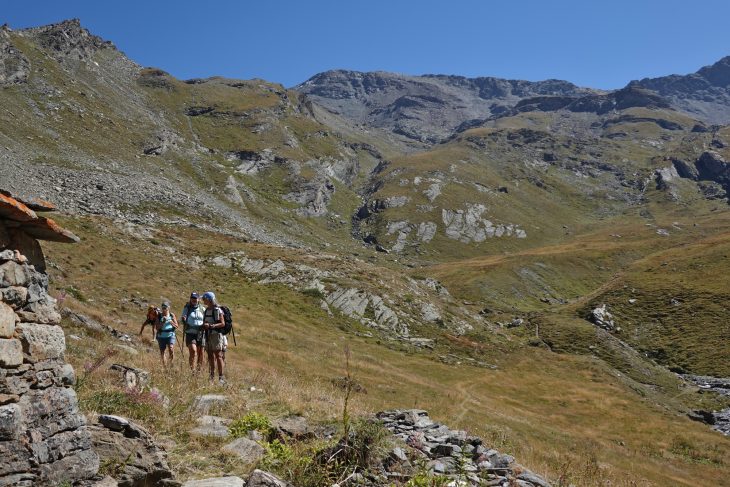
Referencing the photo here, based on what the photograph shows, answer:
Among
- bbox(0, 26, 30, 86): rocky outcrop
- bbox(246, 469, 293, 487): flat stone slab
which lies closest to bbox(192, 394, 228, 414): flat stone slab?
bbox(246, 469, 293, 487): flat stone slab

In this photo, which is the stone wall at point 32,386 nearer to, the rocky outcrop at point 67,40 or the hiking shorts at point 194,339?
the hiking shorts at point 194,339

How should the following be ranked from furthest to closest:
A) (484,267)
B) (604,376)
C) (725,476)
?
(484,267) → (604,376) → (725,476)

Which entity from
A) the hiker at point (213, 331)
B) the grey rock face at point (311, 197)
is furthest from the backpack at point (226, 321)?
the grey rock face at point (311, 197)

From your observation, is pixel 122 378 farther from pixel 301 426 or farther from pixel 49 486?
pixel 49 486

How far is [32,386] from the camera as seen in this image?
18.7ft

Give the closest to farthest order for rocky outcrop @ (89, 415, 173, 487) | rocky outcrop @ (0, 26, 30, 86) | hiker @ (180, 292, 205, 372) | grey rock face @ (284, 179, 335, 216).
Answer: rocky outcrop @ (89, 415, 173, 487) < hiker @ (180, 292, 205, 372) < rocky outcrop @ (0, 26, 30, 86) < grey rock face @ (284, 179, 335, 216)

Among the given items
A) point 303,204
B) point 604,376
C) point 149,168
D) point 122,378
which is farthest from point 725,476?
point 303,204

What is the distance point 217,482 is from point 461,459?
4835mm

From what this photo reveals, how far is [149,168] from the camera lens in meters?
108

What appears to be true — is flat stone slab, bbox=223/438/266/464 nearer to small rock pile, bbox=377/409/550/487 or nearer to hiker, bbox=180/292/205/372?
small rock pile, bbox=377/409/550/487

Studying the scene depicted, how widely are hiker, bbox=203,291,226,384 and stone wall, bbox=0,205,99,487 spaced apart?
986cm

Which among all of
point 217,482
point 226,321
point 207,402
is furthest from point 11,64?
point 217,482

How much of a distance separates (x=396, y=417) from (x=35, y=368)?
363 inches

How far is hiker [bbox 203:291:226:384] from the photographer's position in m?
16.0
